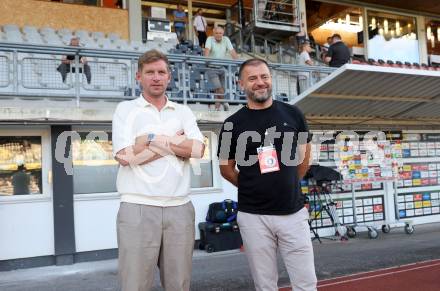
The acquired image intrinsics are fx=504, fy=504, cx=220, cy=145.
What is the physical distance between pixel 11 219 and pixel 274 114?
6.11m

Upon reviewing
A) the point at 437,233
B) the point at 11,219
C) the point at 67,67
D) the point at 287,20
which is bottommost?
the point at 437,233

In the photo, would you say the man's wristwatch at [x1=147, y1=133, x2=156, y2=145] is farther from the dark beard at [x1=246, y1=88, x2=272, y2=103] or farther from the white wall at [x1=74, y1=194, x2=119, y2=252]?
the white wall at [x1=74, y1=194, x2=119, y2=252]

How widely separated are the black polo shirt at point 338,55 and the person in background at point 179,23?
409cm

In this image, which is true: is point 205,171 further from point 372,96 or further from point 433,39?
point 433,39

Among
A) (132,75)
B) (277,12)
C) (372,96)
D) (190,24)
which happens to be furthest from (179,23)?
(372,96)

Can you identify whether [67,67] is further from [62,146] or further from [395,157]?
[395,157]

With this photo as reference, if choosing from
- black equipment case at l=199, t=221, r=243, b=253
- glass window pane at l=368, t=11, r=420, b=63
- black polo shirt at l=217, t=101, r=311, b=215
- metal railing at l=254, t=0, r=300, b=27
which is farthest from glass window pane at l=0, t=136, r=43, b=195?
glass window pane at l=368, t=11, r=420, b=63

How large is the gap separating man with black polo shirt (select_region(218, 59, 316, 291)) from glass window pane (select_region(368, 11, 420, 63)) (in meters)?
13.1

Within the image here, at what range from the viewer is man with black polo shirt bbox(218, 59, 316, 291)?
10.8ft

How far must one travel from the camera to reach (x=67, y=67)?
8297mm

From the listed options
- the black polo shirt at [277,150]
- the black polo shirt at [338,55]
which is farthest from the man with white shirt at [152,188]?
the black polo shirt at [338,55]

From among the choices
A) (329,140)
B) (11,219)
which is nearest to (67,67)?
(11,219)

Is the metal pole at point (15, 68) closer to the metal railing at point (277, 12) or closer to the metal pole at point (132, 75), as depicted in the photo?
the metal pole at point (132, 75)

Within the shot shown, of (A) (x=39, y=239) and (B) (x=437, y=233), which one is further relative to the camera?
(B) (x=437, y=233)
